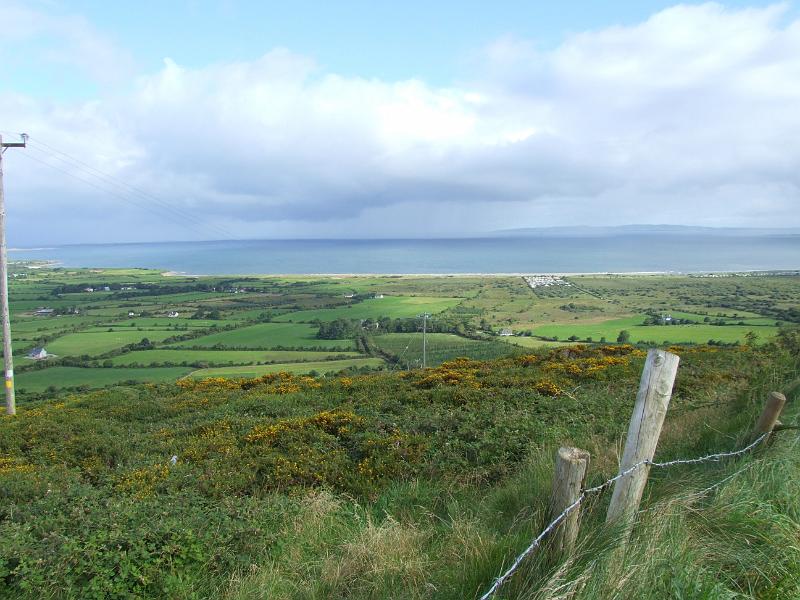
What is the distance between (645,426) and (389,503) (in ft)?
11.9

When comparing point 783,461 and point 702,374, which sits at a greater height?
point 783,461

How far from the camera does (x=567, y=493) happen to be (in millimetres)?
3273

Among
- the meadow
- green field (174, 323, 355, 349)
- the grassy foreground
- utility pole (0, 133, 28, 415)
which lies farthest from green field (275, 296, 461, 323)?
the grassy foreground

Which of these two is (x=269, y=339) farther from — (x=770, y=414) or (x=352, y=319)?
(x=770, y=414)

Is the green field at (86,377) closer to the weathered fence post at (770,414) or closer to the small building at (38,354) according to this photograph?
the small building at (38,354)

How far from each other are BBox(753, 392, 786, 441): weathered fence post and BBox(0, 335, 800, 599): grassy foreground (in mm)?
243

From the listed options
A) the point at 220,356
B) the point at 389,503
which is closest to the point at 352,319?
the point at 220,356

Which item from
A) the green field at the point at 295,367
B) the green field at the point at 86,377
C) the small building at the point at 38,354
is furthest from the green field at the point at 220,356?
the small building at the point at 38,354

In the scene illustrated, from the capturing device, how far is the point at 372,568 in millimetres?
4238

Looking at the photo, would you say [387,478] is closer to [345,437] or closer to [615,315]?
[345,437]

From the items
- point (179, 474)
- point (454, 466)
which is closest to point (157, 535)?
point (179, 474)

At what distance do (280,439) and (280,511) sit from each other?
347 cm

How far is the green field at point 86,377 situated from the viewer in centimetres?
3341

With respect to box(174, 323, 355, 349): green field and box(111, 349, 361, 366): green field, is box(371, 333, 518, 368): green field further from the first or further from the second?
box(111, 349, 361, 366): green field
